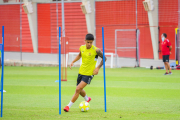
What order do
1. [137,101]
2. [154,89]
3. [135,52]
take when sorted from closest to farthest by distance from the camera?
[137,101] → [154,89] → [135,52]

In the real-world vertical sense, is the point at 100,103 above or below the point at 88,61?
below

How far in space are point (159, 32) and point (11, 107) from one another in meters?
16.9

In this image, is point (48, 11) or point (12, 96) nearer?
point (12, 96)

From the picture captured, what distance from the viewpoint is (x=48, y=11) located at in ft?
89.9

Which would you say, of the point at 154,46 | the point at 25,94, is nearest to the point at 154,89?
the point at 25,94

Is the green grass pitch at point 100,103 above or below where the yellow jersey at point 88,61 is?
below

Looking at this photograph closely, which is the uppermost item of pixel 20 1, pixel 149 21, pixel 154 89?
pixel 20 1

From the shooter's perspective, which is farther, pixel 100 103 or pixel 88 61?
pixel 100 103

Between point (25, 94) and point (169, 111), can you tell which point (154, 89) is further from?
point (25, 94)

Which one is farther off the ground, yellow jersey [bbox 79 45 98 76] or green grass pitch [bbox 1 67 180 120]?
yellow jersey [bbox 79 45 98 76]

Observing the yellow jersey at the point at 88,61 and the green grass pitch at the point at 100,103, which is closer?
the green grass pitch at the point at 100,103

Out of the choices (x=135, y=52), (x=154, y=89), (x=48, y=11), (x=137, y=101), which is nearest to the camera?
(x=137, y=101)

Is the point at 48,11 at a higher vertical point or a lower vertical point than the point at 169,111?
higher

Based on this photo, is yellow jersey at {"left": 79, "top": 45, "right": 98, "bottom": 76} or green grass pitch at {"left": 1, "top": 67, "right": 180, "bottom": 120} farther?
yellow jersey at {"left": 79, "top": 45, "right": 98, "bottom": 76}
